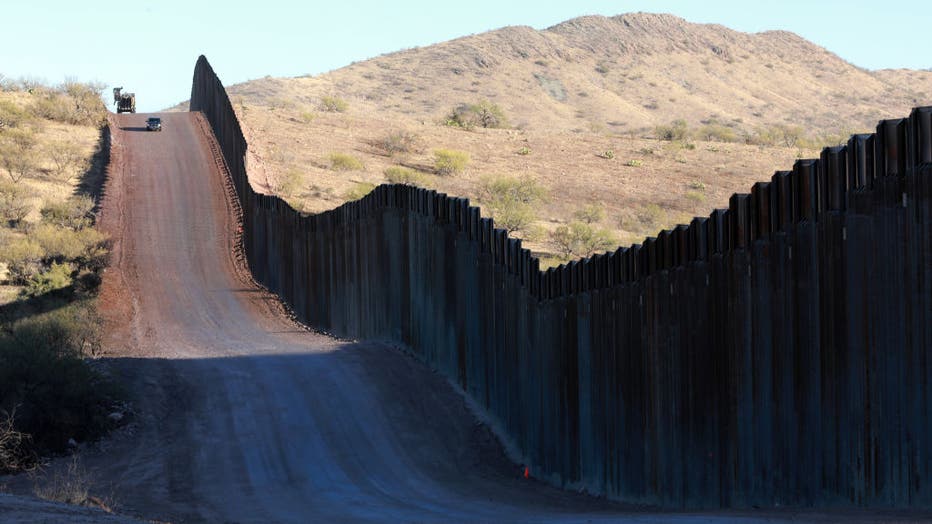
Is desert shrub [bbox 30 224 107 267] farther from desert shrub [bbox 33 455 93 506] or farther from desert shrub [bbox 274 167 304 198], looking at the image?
desert shrub [bbox 33 455 93 506]

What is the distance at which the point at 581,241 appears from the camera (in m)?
50.8

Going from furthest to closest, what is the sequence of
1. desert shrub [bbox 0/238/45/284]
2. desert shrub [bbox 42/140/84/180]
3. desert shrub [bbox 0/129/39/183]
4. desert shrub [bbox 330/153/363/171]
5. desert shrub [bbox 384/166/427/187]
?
desert shrub [bbox 330/153/363/171]
desert shrub [bbox 384/166/427/187]
desert shrub [bbox 42/140/84/180]
desert shrub [bbox 0/129/39/183]
desert shrub [bbox 0/238/45/284]

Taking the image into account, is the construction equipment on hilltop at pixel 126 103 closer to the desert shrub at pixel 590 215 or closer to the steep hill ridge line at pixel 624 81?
the desert shrub at pixel 590 215

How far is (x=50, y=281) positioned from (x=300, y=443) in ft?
83.8

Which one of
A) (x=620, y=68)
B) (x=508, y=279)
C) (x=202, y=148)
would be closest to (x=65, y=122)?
(x=202, y=148)

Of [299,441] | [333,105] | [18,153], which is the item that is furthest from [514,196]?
[333,105]

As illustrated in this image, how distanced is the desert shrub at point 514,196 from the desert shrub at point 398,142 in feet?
32.2

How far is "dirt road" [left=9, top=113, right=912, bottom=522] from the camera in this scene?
1495 centimetres

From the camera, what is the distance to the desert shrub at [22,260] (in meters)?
43.8

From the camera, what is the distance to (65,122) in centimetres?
7475

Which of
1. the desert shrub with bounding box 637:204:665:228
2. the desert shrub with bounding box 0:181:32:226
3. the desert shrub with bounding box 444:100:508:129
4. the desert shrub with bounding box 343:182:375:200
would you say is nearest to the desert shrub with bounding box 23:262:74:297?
the desert shrub with bounding box 0:181:32:226

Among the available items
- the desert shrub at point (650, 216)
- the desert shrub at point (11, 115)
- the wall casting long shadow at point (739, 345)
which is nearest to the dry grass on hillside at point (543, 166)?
the desert shrub at point (650, 216)

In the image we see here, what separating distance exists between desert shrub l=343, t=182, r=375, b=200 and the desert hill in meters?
0.18

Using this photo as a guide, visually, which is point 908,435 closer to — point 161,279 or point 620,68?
point 161,279
